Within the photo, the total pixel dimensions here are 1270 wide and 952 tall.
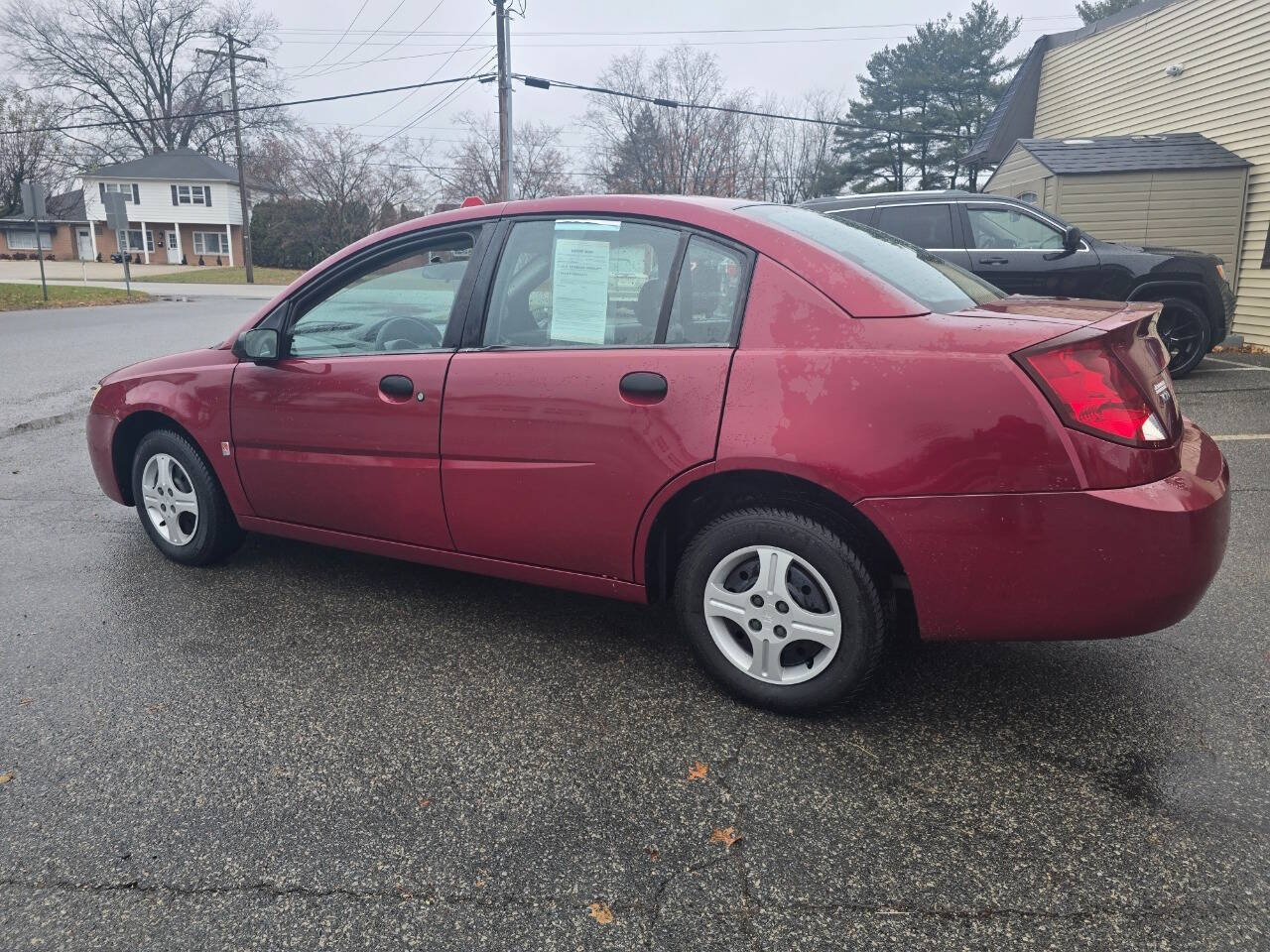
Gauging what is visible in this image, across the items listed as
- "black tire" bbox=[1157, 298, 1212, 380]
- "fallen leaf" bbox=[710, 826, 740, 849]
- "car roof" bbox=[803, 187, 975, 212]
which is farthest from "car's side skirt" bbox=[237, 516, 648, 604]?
"black tire" bbox=[1157, 298, 1212, 380]

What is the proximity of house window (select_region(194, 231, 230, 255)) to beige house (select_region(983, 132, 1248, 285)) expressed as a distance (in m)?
61.5

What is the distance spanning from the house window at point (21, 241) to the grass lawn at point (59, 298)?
173 feet

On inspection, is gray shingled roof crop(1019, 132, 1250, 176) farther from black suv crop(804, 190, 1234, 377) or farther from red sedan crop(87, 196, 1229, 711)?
red sedan crop(87, 196, 1229, 711)

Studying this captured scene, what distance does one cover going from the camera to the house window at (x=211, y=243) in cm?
6359

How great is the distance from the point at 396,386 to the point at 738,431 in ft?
4.69

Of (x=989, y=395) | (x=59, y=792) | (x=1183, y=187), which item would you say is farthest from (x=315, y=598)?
(x=1183, y=187)

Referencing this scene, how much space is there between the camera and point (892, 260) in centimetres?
317

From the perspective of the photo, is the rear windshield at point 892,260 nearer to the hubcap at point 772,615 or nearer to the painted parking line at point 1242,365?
the hubcap at point 772,615

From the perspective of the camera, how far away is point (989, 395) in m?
2.47

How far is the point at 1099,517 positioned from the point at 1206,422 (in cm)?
631

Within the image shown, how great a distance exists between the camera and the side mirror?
3873mm

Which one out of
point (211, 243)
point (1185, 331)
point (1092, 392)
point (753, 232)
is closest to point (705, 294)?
point (753, 232)

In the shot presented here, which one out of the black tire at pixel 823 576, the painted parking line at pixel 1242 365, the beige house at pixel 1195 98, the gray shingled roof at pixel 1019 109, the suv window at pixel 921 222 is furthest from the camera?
the gray shingled roof at pixel 1019 109

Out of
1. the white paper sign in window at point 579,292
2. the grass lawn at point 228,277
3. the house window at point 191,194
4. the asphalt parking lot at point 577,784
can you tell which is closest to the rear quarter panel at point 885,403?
the white paper sign in window at point 579,292
